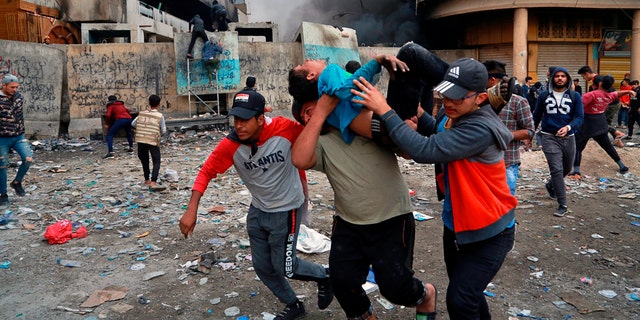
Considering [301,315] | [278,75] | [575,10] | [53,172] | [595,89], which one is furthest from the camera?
[575,10]

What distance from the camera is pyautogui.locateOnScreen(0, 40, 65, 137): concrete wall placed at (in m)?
13.0

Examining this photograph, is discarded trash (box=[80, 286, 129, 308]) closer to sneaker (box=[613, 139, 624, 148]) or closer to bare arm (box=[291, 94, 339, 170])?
bare arm (box=[291, 94, 339, 170])

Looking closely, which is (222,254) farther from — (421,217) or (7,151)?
(7,151)

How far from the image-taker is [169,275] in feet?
13.9

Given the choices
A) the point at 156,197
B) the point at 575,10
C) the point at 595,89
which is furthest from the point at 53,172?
the point at 575,10

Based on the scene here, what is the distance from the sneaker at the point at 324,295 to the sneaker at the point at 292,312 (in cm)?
13

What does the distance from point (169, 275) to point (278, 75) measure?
452 inches

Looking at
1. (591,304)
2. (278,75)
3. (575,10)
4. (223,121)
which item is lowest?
(591,304)

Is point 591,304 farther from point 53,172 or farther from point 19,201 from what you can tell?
point 53,172

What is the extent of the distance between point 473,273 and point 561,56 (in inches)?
749

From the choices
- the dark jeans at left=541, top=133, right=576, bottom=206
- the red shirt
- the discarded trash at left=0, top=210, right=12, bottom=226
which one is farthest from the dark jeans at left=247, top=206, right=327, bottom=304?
the red shirt

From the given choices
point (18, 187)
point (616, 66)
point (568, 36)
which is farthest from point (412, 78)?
point (616, 66)

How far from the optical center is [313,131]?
2348 millimetres

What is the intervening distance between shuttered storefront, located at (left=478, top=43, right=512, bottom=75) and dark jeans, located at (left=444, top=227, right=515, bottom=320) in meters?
17.9
